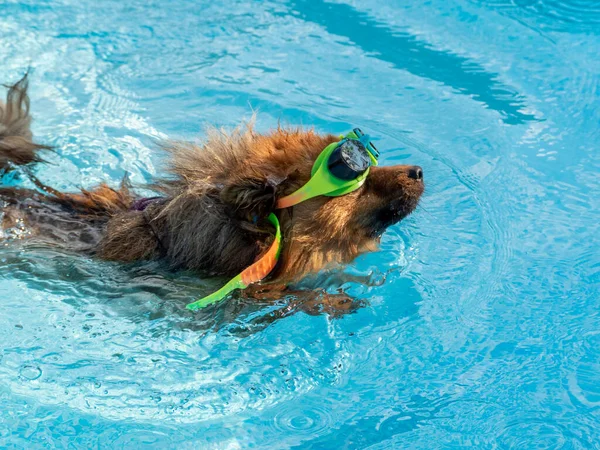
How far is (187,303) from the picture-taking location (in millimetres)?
4602

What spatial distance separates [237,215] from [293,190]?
15.3 inches

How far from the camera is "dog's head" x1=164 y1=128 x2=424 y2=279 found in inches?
173

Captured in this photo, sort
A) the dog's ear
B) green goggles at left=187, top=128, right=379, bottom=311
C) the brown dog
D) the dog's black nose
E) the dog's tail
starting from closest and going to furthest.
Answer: green goggles at left=187, top=128, right=379, bottom=311
the dog's ear
the brown dog
the dog's black nose
the dog's tail

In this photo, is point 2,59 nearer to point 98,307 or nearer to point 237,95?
point 237,95

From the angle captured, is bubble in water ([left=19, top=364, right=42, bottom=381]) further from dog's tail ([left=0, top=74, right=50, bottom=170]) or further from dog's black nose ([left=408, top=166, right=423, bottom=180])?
dog's black nose ([left=408, top=166, right=423, bottom=180])

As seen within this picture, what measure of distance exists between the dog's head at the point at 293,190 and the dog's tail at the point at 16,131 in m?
1.35

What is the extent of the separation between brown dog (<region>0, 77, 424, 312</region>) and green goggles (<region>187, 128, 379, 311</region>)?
8 cm

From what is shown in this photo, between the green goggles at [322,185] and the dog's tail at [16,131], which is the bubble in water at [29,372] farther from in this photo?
the dog's tail at [16,131]

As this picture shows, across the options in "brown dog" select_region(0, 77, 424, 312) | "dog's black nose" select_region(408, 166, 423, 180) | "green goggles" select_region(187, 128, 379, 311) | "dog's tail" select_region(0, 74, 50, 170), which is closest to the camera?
"green goggles" select_region(187, 128, 379, 311)

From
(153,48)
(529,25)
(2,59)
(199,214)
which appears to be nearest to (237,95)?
(153,48)

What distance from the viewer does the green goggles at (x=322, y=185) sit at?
4207mm

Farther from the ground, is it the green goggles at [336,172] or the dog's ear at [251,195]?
the green goggles at [336,172]

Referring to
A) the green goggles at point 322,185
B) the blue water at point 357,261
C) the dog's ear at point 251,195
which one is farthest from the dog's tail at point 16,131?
the green goggles at point 322,185

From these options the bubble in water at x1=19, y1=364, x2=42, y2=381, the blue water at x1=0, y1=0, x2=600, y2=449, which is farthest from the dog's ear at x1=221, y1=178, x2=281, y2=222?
the bubble in water at x1=19, y1=364, x2=42, y2=381
